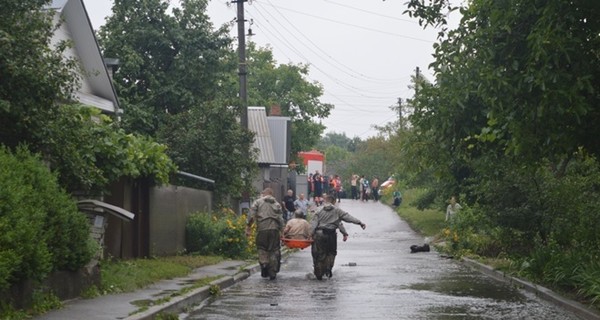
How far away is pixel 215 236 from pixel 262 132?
111 ft

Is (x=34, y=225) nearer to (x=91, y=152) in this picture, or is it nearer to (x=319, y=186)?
(x=91, y=152)

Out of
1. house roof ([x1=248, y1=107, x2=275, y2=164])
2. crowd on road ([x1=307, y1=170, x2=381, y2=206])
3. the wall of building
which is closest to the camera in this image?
the wall of building

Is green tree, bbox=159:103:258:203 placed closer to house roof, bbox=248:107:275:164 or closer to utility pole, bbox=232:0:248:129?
utility pole, bbox=232:0:248:129

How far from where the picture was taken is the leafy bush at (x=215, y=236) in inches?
973

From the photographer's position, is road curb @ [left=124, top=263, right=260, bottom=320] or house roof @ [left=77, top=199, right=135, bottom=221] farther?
house roof @ [left=77, top=199, right=135, bottom=221]

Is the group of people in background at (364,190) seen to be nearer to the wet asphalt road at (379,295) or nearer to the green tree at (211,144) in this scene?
the green tree at (211,144)

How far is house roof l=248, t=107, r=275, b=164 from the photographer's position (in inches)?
2244

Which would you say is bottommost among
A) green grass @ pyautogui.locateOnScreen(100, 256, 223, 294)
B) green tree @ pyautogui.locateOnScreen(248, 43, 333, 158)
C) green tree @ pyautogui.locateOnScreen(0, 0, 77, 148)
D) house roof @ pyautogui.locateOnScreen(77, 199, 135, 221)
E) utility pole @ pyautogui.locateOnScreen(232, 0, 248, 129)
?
green grass @ pyautogui.locateOnScreen(100, 256, 223, 294)

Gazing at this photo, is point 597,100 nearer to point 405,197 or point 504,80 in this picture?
point 504,80

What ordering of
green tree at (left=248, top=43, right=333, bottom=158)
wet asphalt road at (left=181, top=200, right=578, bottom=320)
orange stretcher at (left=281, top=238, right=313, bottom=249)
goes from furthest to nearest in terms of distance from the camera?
green tree at (left=248, top=43, right=333, bottom=158), orange stretcher at (left=281, top=238, right=313, bottom=249), wet asphalt road at (left=181, top=200, right=578, bottom=320)

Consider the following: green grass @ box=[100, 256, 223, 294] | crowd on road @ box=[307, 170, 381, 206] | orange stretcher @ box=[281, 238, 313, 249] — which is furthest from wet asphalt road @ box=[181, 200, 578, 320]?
crowd on road @ box=[307, 170, 381, 206]

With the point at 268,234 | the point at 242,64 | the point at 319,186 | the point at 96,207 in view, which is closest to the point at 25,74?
the point at 96,207

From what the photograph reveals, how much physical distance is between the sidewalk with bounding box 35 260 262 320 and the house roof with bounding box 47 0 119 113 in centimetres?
798

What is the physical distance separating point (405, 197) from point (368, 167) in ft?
85.5
